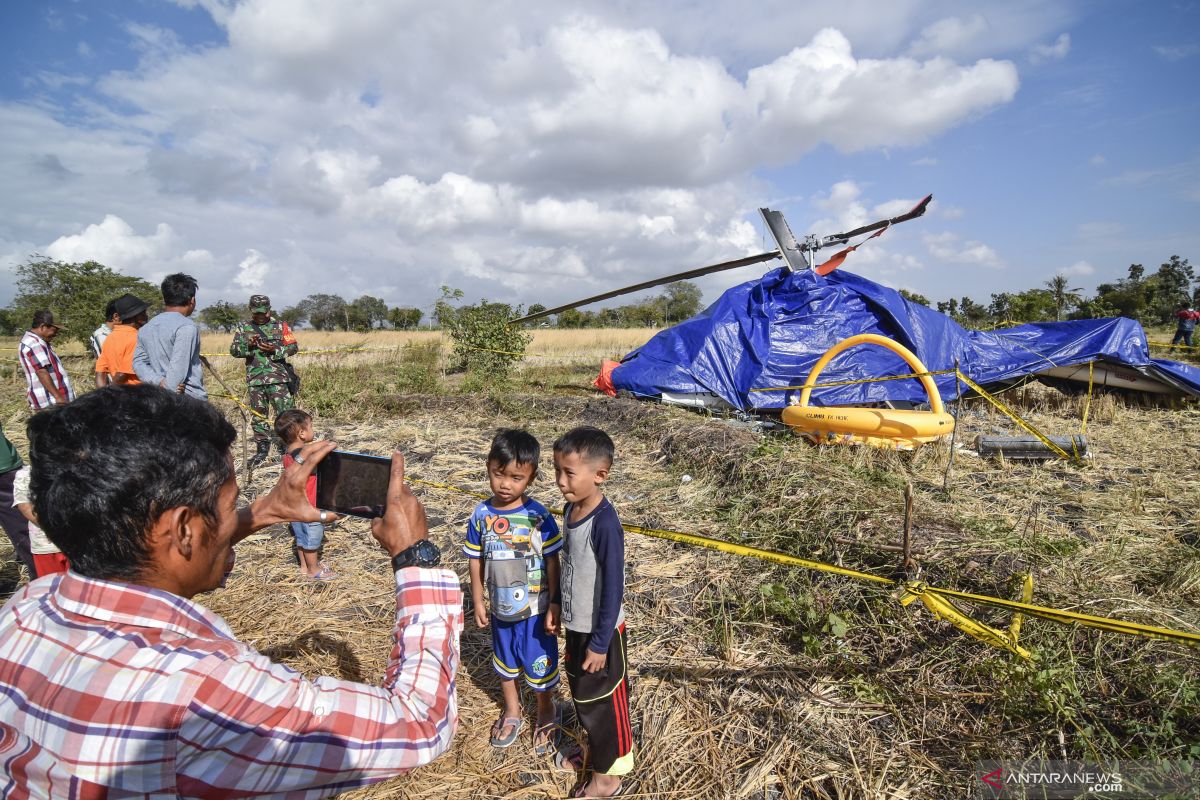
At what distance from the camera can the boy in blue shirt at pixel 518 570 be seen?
2430 millimetres

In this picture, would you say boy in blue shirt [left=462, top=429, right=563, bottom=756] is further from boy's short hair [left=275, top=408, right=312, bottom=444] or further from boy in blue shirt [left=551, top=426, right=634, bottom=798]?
boy's short hair [left=275, top=408, right=312, bottom=444]

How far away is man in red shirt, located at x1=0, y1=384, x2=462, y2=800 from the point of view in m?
0.85

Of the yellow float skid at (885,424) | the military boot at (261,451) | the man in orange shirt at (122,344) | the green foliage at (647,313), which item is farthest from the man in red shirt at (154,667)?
the green foliage at (647,313)

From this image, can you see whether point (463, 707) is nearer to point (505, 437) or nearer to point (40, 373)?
point (505, 437)

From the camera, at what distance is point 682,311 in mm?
58844

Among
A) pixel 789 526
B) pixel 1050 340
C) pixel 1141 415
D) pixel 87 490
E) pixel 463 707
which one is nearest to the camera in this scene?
pixel 87 490

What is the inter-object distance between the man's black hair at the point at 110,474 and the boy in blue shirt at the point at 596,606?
51.0 inches

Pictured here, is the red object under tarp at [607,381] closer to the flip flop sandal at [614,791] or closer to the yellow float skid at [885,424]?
the yellow float skid at [885,424]

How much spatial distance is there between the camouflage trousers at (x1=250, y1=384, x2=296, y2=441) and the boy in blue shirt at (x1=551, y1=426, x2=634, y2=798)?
5.58m

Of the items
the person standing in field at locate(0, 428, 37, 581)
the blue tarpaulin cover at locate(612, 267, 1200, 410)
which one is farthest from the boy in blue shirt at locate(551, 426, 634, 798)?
the blue tarpaulin cover at locate(612, 267, 1200, 410)

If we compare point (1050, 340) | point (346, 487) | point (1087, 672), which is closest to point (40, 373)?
point (346, 487)

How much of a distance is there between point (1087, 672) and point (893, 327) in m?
7.70

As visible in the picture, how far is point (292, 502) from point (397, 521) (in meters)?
0.35

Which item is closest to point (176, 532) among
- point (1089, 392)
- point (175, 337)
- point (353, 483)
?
point (353, 483)
